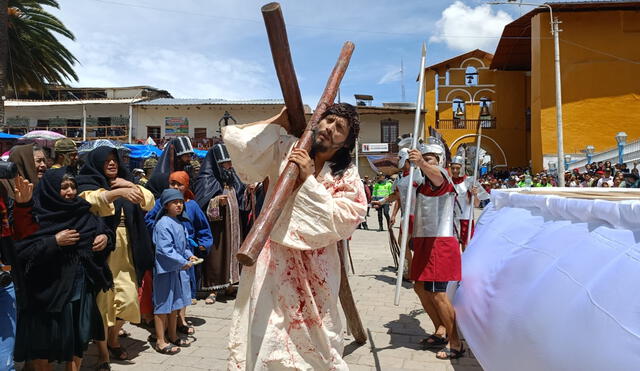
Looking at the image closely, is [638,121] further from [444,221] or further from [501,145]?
[444,221]

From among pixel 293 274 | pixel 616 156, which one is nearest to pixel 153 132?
pixel 616 156

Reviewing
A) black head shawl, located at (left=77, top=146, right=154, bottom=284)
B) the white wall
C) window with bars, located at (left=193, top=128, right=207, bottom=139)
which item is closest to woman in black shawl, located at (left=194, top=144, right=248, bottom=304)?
black head shawl, located at (left=77, top=146, right=154, bottom=284)

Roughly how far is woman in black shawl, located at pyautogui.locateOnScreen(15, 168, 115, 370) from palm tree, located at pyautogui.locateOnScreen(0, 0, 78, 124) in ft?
41.3

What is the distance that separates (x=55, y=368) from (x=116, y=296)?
28.6 inches

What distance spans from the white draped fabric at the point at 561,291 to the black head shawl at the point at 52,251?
273 centimetres

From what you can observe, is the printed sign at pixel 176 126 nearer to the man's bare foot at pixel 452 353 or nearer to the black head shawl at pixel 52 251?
the black head shawl at pixel 52 251

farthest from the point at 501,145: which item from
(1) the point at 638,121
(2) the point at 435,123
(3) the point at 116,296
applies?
(3) the point at 116,296

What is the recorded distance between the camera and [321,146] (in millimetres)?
2418

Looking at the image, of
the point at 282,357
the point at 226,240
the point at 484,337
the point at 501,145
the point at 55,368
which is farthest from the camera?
the point at 501,145

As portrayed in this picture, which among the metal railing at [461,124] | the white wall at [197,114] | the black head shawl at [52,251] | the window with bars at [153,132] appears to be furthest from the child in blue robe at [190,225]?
the window with bars at [153,132]

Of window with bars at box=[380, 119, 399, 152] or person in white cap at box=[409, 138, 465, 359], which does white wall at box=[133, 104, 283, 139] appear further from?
person in white cap at box=[409, 138, 465, 359]

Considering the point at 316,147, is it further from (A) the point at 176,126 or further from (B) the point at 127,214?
(A) the point at 176,126

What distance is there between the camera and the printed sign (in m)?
32.3

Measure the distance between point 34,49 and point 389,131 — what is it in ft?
77.6
